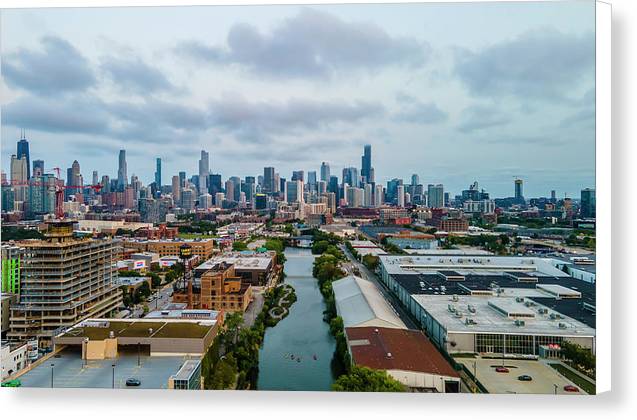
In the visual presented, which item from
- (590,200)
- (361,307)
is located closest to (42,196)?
(361,307)

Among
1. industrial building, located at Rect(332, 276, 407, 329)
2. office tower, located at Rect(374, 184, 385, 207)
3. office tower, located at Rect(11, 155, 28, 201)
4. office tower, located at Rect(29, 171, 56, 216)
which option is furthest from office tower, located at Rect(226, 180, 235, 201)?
industrial building, located at Rect(332, 276, 407, 329)

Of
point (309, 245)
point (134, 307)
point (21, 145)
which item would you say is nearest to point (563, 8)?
point (21, 145)

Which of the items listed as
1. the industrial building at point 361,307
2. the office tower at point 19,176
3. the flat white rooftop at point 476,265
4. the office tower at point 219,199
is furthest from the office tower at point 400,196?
the office tower at point 19,176

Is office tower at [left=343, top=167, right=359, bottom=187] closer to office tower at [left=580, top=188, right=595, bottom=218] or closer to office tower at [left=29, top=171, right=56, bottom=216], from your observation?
office tower at [left=29, top=171, right=56, bottom=216]

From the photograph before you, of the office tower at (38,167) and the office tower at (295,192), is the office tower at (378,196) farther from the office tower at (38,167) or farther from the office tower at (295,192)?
the office tower at (38,167)
